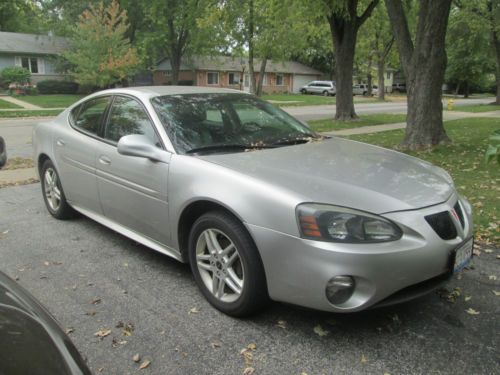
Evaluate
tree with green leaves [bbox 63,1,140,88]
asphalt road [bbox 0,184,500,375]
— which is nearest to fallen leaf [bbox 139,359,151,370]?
asphalt road [bbox 0,184,500,375]

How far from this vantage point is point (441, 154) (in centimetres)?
940

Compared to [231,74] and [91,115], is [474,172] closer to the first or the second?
[91,115]

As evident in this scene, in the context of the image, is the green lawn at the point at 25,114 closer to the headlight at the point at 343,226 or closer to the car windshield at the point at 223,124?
the car windshield at the point at 223,124

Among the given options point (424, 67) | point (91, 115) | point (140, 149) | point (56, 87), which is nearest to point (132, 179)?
point (140, 149)

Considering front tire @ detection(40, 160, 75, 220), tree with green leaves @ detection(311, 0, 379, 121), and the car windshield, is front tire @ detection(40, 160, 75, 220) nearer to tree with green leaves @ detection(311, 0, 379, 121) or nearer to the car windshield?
the car windshield

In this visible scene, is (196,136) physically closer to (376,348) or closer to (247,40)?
(376,348)

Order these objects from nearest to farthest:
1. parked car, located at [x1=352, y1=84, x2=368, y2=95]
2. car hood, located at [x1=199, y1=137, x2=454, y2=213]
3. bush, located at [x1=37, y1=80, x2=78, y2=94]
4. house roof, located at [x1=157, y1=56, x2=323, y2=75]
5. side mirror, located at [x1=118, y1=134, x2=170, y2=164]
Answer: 1. car hood, located at [x1=199, y1=137, x2=454, y2=213]
2. side mirror, located at [x1=118, y1=134, x2=170, y2=164]
3. bush, located at [x1=37, y1=80, x2=78, y2=94]
4. house roof, located at [x1=157, y1=56, x2=323, y2=75]
5. parked car, located at [x1=352, y1=84, x2=368, y2=95]

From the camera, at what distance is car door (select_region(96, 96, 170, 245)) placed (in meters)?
3.67

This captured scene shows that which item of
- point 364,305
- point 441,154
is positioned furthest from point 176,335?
point 441,154

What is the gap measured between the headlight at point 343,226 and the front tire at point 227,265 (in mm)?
430

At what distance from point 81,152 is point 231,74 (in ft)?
169

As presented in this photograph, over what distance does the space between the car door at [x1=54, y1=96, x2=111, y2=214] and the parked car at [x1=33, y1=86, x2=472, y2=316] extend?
0.02 metres

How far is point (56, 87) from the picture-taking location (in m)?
37.8

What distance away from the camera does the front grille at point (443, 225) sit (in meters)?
2.91
